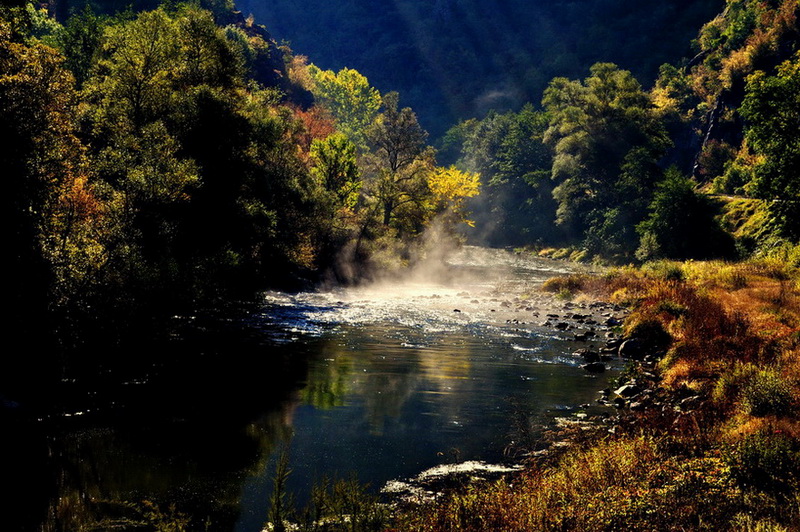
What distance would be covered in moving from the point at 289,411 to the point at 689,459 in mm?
10995

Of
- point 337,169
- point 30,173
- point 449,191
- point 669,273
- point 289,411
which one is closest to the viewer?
point 289,411

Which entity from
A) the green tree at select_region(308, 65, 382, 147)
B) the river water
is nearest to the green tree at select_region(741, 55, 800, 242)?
the river water


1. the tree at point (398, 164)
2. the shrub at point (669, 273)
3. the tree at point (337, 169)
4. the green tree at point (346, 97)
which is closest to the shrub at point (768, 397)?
the shrub at point (669, 273)

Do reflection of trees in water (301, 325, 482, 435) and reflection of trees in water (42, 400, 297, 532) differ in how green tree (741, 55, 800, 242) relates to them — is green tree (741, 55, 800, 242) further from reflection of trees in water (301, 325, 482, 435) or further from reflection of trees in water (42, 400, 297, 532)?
reflection of trees in water (42, 400, 297, 532)

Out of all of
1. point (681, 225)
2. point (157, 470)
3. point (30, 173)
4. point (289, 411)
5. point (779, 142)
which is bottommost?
point (157, 470)

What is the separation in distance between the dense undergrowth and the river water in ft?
7.75

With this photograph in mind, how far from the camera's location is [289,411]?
56.7 ft

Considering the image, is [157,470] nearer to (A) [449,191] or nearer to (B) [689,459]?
(B) [689,459]

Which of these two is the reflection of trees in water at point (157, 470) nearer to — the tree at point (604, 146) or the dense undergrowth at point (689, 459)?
the dense undergrowth at point (689, 459)

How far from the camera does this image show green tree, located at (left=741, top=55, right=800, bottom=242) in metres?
35.6

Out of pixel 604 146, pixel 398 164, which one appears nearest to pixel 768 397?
pixel 398 164

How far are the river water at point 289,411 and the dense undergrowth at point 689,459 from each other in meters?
2.36

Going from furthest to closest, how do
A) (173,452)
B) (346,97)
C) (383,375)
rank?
(346,97), (383,375), (173,452)

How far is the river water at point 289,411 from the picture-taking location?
11.8 m
